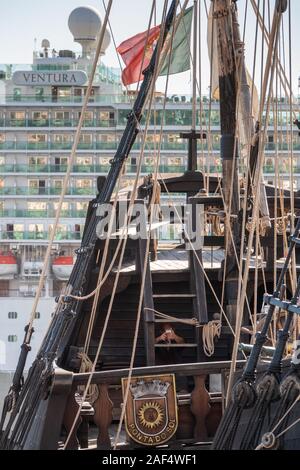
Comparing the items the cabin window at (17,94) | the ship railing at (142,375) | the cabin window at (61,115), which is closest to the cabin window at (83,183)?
the cabin window at (61,115)

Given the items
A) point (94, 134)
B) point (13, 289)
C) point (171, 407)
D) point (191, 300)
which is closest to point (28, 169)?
point (94, 134)

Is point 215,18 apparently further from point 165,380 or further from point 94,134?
point 94,134

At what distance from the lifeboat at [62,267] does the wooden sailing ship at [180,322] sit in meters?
17.3

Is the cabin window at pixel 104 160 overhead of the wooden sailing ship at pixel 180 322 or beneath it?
beneath

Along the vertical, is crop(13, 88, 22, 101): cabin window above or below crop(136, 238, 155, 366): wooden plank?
above

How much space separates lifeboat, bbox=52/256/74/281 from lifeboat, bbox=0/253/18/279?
1023 mm

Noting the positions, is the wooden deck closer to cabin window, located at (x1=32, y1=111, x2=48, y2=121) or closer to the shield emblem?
the shield emblem

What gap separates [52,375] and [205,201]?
3146 millimetres

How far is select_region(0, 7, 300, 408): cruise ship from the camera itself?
1244 inches

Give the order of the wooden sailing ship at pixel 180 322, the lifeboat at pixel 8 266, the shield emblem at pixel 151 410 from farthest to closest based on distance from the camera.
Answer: the lifeboat at pixel 8 266
the shield emblem at pixel 151 410
the wooden sailing ship at pixel 180 322

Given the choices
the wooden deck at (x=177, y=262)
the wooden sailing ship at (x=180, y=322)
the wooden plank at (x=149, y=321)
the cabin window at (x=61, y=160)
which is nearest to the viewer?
the wooden sailing ship at (x=180, y=322)

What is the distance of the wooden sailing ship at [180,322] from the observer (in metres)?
5.86

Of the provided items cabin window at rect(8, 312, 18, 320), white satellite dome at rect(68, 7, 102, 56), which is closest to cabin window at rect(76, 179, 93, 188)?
white satellite dome at rect(68, 7, 102, 56)

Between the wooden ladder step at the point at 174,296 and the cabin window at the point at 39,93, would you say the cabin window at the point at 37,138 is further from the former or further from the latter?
the wooden ladder step at the point at 174,296
